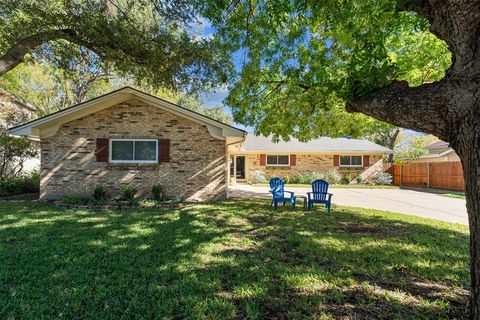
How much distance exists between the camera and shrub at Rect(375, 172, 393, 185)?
69.1 feet

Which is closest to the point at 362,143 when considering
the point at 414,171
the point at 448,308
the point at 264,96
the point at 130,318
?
the point at 414,171

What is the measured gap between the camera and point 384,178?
2108cm

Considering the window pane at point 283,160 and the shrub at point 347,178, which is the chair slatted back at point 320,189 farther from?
the shrub at point 347,178

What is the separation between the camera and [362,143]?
23.5 m

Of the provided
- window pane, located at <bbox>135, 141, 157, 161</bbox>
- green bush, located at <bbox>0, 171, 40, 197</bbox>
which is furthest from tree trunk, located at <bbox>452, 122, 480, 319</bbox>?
green bush, located at <bbox>0, 171, 40, 197</bbox>

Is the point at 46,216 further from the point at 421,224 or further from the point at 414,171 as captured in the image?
the point at 414,171

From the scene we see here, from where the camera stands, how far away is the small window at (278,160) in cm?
2180

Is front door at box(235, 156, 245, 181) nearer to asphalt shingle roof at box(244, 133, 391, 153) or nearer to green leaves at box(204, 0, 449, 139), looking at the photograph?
asphalt shingle roof at box(244, 133, 391, 153)

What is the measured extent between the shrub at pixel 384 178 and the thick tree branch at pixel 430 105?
68.9 ft

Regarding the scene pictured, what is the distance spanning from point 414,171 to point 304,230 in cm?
1965

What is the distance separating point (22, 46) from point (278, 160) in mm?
17756

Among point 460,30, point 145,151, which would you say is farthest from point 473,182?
point 145,151

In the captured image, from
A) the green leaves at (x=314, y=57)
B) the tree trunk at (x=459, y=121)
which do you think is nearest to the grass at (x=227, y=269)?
the tree trunk at (x=459, y=121)

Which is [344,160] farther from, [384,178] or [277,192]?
[277,192]
